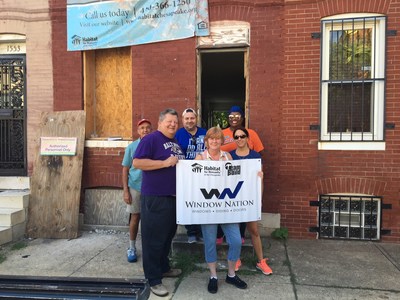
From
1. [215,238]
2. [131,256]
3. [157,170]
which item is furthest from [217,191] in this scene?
[131,256]

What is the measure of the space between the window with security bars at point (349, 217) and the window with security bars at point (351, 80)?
38.7 inches

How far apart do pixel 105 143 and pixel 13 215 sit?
1.83m

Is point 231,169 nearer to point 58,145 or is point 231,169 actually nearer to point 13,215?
point 58,145

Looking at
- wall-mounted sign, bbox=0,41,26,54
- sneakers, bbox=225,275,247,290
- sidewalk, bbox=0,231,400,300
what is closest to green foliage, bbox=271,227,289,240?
sidewalk, bbox=0,231,400,300

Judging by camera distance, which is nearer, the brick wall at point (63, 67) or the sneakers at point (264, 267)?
the sneakers at point (264, 267)

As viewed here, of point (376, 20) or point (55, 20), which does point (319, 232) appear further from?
point (55, 20)

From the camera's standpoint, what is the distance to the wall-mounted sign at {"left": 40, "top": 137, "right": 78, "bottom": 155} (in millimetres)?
5883

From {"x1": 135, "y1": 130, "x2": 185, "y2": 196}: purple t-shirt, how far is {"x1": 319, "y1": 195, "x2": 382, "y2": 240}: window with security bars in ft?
9.79

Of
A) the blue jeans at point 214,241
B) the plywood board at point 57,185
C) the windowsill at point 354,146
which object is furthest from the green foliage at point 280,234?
the plywood board at point 57,185

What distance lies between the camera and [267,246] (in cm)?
514

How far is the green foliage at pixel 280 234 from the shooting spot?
17.8 feet

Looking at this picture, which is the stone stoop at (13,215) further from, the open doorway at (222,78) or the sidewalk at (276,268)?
the open doorway at (222,78)

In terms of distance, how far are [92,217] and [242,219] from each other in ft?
11.0

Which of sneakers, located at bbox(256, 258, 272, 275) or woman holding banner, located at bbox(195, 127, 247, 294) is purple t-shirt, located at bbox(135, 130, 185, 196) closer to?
woman holding banner, located at bbox(195, 127, 247, 294)
